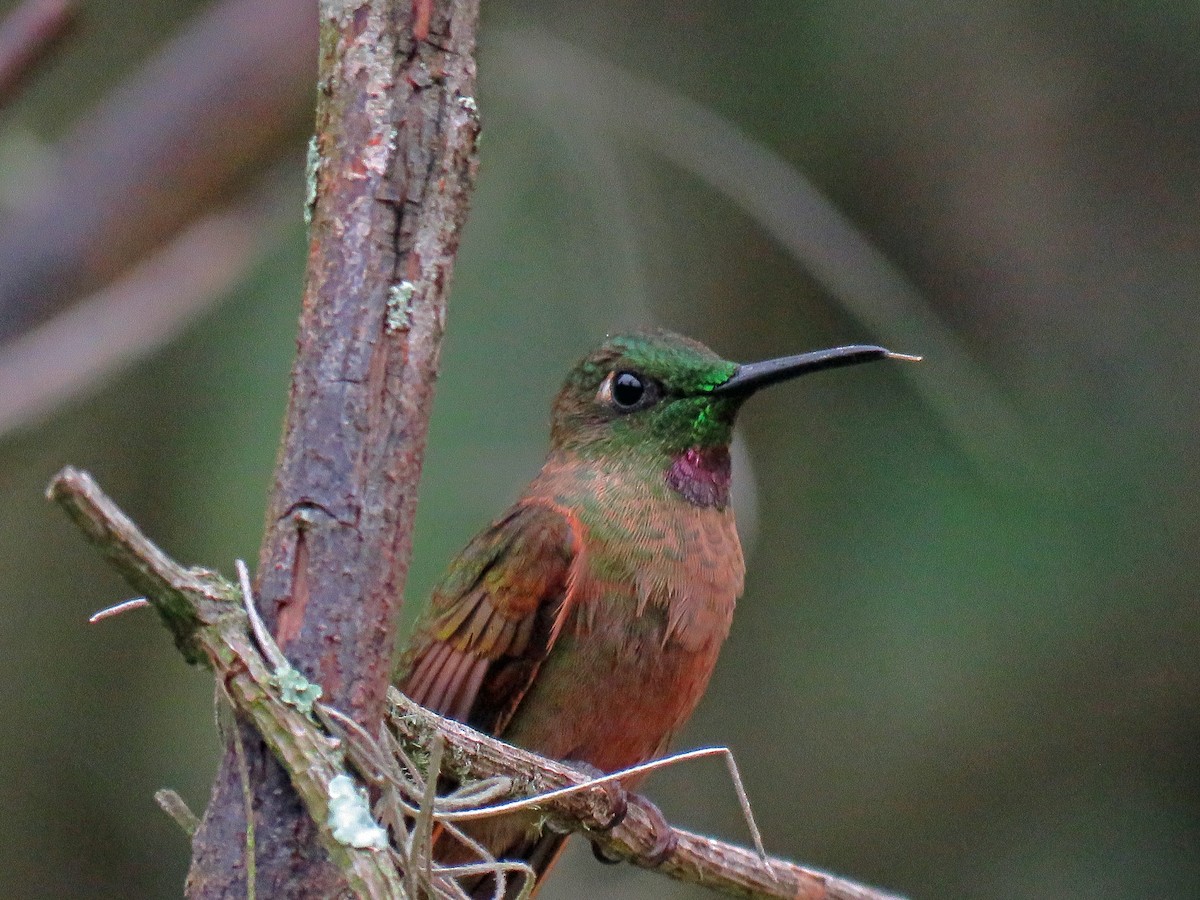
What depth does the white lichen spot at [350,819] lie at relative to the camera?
1558mm

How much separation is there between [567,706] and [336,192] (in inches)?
54.3

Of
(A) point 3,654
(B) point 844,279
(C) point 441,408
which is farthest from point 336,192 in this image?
(A) point 3,654

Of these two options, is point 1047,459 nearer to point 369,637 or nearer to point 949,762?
point 949,762

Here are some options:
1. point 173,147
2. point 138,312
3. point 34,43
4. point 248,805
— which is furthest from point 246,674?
point 173,147

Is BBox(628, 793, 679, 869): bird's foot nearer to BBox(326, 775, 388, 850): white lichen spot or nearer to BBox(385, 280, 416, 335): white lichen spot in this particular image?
BBox(326, 775, 388, 850): white lichen spot

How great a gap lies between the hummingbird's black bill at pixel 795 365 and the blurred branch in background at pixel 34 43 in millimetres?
1470

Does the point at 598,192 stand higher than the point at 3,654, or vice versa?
the point at 598,192

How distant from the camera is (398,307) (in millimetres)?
1771

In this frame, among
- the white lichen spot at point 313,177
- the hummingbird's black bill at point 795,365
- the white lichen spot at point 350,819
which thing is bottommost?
the white lichen spot at point 350,819

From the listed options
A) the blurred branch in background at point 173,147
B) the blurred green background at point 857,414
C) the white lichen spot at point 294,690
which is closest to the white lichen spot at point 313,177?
the white lichen spot at point 294,690

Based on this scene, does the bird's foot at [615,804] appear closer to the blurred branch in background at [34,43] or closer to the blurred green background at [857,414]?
the blurred branch in background at [34,43]

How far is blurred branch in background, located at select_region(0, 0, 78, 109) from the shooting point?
2.58 meters

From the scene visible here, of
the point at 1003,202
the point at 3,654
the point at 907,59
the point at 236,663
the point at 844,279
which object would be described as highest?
the point at 907,59

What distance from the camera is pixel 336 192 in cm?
182
